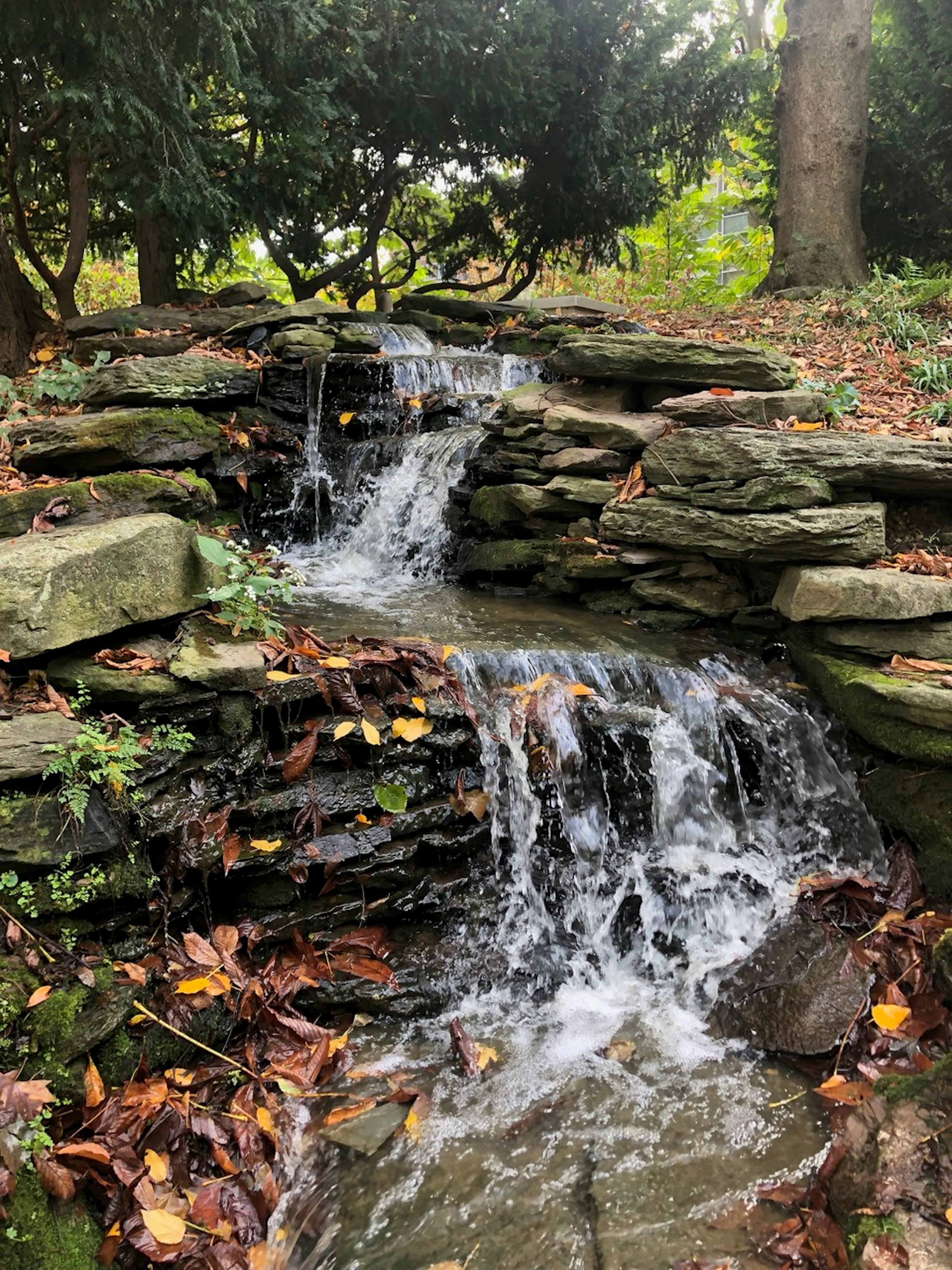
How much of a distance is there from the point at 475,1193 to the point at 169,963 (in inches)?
54.5

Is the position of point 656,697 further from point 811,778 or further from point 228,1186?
point 228,1186

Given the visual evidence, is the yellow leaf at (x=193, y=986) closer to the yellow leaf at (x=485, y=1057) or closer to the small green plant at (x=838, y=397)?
the yellow leaf at (x=485, y=1057)

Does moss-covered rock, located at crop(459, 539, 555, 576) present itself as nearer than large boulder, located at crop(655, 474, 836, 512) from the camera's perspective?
No

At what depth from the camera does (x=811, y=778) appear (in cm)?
448

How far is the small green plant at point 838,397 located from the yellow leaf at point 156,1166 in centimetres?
601

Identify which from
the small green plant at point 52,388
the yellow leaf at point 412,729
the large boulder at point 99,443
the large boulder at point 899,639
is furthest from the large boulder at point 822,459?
the small green plant at point 52,388

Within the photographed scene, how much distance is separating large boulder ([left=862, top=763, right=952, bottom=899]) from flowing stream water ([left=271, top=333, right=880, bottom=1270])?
14 cm

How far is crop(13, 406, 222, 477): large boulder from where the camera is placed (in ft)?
18.5

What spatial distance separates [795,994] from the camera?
11.2 ft

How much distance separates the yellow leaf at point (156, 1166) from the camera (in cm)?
256

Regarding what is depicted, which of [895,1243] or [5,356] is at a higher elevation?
[5,356]

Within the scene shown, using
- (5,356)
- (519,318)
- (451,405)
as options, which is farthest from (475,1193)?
(519,318)

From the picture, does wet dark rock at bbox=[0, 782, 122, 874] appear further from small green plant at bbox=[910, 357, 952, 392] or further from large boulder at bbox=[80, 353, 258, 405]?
small green plant at bbox=[910, 357, 952, 392]

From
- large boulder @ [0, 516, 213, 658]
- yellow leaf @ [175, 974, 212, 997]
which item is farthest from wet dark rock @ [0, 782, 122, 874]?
large boulder @ [0, 516, 213, 658]
